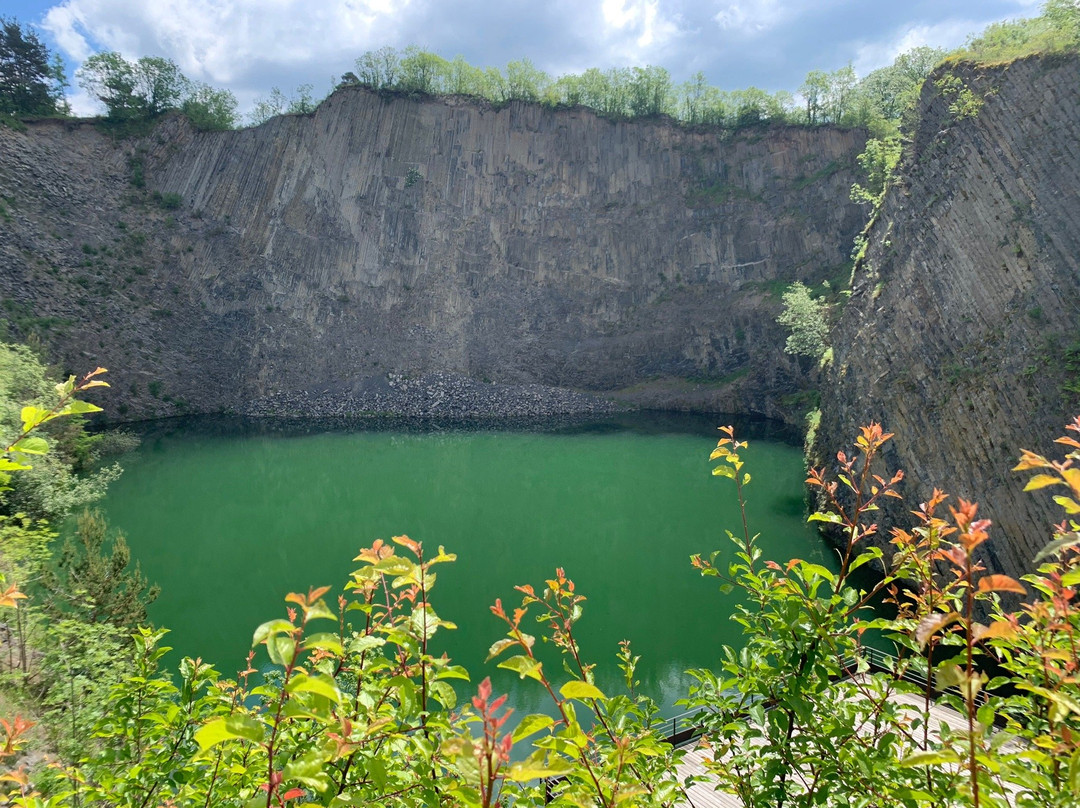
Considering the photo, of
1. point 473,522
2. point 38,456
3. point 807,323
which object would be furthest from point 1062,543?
point 807,323

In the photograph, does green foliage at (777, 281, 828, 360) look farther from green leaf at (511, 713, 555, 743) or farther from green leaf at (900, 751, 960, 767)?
green leaf at (511, 713, 555, 743)

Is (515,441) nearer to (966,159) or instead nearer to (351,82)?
(966,159)

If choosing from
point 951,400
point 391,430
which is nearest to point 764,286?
point 391,430

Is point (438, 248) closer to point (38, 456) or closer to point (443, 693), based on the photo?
point (38, 456)

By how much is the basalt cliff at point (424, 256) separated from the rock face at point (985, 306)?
56.4ft

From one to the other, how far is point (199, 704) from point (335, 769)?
1138mm

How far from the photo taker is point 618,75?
154 feet

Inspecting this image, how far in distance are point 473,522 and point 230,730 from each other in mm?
19477

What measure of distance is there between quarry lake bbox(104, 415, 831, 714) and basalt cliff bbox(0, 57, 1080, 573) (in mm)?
6237

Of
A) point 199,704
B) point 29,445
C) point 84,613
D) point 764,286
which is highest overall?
point 764,286

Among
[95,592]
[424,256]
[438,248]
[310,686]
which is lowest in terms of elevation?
[95,592]

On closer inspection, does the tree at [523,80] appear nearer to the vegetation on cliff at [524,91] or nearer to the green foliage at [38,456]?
the vegetation on cliff at [524,91]

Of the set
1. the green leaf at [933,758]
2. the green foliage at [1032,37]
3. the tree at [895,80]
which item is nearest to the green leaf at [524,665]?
the green leaf at [933,758]

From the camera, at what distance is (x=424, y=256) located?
141 feet
